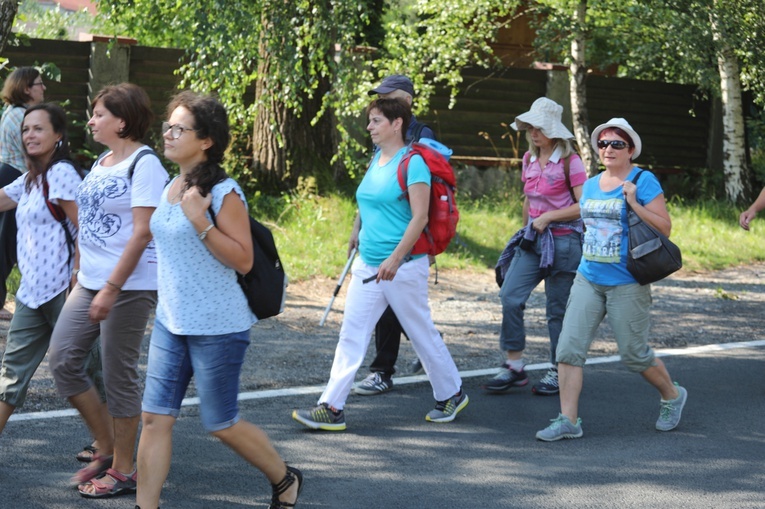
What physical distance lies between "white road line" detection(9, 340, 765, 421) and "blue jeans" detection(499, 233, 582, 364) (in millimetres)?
612

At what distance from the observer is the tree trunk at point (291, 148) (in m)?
13.3

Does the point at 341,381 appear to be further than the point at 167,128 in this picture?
Yes

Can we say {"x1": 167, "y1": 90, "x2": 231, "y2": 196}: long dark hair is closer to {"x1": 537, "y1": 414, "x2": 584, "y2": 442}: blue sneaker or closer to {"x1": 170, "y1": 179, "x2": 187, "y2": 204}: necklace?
{"x1": 170, "y1": 179, "x2": 187, "y2": 204}: necklace

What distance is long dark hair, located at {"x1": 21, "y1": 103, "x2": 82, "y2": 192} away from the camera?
16.5ft

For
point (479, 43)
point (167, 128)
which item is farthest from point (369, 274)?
point (479, 43)

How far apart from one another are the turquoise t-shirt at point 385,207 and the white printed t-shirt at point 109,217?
162 cm

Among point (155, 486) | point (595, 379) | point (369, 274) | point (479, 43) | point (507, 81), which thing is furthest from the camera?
point (507, 81)

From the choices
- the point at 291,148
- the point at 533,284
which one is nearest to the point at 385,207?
the point at 533,284

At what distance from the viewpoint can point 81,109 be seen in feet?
45.2

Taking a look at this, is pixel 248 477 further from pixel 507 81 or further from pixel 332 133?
pixel 507 81

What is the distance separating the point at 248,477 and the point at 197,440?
642mm

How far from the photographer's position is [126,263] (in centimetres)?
455

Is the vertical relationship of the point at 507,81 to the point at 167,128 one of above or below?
above

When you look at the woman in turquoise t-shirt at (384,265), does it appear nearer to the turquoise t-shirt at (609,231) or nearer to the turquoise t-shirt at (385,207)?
the turquoise t-shirt at (385,207)
